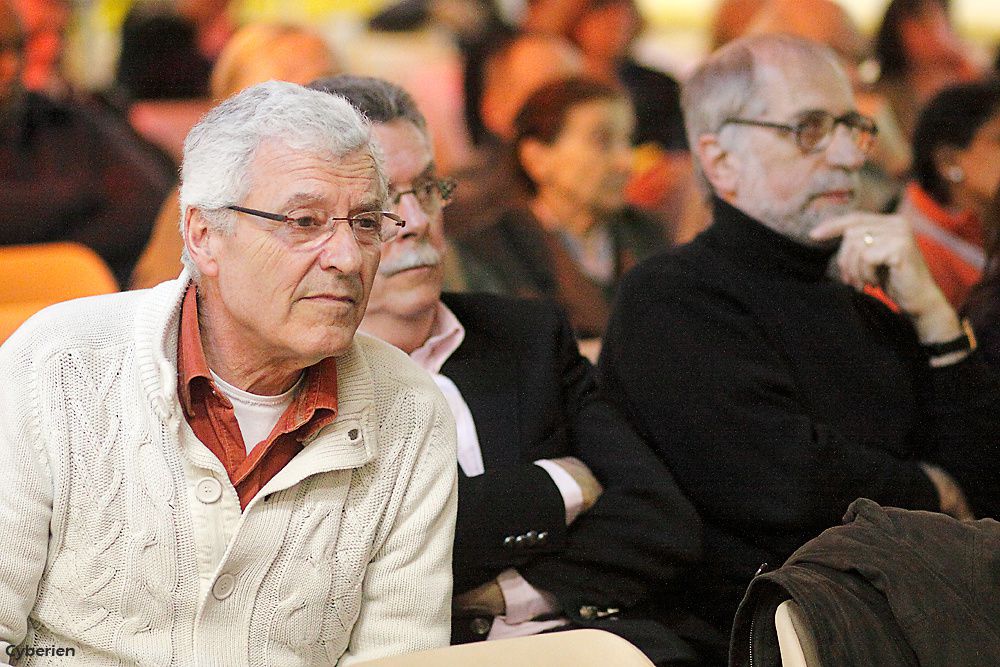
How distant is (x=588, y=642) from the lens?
138 cm

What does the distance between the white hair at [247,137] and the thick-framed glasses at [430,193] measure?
55 cm

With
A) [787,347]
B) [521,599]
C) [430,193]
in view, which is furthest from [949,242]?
[521,599]

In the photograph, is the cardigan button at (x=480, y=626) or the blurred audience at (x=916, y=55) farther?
the blurred audience at (x=916, y=55)

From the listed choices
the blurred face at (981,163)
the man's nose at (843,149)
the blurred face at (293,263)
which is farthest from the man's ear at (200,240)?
the blurred face at (981,163)

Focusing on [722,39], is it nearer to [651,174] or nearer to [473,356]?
[651,174]

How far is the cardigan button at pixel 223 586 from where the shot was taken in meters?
1.47

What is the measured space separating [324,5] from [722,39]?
1.73 m

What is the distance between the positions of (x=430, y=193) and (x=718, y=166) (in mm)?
752

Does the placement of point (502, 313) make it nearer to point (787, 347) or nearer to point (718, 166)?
point (787, 347)

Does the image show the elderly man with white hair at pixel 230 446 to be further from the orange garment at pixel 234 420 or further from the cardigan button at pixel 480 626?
the cardigan button at pixel 480 626

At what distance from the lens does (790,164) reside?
2471 millimetres

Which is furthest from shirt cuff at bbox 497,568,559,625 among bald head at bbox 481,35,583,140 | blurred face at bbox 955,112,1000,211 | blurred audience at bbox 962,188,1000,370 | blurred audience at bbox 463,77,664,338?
bald head at bbox 481,35,583,140

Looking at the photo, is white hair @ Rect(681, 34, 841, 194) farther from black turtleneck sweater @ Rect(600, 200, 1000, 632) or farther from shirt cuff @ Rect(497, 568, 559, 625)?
shirt cuff @ Rect(497, 568, 559, 625)

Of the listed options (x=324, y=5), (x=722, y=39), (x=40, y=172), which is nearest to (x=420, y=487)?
(x=40, y=172)
